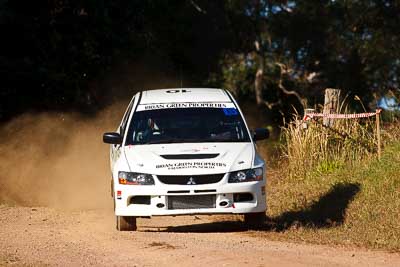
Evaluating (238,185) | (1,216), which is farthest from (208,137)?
(1,216)

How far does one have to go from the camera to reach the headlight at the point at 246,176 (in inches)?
476

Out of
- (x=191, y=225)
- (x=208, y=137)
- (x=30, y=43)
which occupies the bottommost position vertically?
(x=191, y=225)

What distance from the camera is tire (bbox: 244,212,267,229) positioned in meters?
12.6

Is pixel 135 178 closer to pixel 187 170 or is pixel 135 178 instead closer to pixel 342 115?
pixel 187 170

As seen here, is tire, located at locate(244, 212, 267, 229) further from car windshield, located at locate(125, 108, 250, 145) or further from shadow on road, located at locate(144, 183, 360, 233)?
car windshield, located at locate(125, 108, 250, 145)

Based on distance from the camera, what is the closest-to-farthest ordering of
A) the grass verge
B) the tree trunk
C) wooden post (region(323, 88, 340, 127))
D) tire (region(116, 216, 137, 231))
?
the grass verge
tire (region(116, 216, 137, 231))
wooden post (region(323, 88, 340, 127))
the tree trunk

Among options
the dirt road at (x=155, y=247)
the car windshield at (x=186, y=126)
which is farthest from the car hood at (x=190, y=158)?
the dirt road at (x=155, y=247)

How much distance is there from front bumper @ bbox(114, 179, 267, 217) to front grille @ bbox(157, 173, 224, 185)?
6cm

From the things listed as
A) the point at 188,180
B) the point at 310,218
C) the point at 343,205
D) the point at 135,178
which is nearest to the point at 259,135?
the point at 310,218

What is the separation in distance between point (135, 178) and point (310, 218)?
2.90 metres

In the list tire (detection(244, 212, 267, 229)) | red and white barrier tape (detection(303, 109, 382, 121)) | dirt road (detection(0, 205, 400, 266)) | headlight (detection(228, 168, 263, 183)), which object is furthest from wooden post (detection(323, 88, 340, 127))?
headlight (detection(228, 168, 263, 183))

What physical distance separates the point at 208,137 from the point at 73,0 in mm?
11258

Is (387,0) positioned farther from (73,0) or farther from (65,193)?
(65,193)

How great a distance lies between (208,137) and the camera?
13.1 metres
